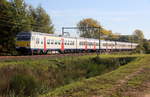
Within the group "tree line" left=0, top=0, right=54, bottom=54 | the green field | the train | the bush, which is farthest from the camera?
"tree line" left=0, top=0, right=54, bottom=54

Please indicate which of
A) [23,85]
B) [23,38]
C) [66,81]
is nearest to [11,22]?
[23,38]

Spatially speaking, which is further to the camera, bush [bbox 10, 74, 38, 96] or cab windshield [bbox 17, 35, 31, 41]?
cab windshield [bbox 17, 35, 31, 41]

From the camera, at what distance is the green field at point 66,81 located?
31.5 feet

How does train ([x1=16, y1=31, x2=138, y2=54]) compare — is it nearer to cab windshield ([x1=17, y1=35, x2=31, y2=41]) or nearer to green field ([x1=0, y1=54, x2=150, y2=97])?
cab windshield ([x1=17, y1=35, x2=31, y2=41])

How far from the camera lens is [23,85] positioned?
14.1m

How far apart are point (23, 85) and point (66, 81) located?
5.29m

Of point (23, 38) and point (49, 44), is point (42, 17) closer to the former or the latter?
point (49, 44)

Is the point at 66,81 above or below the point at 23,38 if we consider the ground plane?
below

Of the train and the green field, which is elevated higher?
the train

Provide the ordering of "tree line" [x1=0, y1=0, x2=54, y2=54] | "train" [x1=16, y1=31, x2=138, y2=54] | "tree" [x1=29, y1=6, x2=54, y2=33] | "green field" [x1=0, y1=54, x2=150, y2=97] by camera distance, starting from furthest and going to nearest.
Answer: "tree" [x1=29, y1=6, x2=54, y2=33], "tree line" [x1=0, y1=0, x2=54, y2=54], "train" [x1=16, y1=31, x2=138, y2=54], "green field" [x1=0, y1=54, x2=150, y2=97]

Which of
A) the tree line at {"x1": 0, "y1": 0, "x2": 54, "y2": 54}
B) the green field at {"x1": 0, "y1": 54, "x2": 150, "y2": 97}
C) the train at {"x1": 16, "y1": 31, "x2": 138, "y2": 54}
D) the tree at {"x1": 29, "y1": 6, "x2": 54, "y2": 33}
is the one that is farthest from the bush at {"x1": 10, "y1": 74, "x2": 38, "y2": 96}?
the tree at {"x1": 29, "y1": 6, "x2": 54, "y2": 33}

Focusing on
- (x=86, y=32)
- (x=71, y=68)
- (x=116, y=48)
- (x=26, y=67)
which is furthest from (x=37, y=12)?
(x=26, y=67)

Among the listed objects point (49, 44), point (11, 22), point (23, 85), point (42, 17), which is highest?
point (42, 17)

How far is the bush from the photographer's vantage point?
43.1 ft
